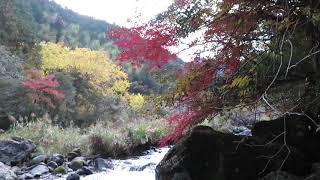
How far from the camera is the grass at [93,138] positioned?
1090 cm

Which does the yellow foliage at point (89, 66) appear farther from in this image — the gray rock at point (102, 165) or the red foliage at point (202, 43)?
the red foliage at point (202, 43)

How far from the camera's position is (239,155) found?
4.91 meters

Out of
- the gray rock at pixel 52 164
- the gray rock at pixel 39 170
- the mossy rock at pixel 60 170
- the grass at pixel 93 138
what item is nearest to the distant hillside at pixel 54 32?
the grass at pixel 93 138

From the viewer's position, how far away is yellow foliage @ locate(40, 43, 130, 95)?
20922 mm

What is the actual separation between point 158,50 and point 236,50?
0.95 meters

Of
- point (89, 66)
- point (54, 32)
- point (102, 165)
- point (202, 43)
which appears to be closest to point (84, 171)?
point (102, 165)

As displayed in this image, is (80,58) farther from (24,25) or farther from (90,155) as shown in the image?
(90,155)

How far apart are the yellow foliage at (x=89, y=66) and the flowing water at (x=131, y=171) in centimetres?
1144

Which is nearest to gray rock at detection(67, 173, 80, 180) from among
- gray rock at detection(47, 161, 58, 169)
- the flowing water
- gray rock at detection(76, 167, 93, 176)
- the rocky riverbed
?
the rocky riverbed

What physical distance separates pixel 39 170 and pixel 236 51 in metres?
6.09

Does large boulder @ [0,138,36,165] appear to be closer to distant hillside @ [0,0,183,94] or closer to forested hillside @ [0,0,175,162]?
forested hillside @ [0,0,175,162]

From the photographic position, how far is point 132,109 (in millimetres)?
22062

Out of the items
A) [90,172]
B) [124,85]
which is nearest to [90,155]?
[90,172]

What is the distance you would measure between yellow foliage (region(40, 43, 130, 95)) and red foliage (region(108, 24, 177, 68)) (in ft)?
52.1
